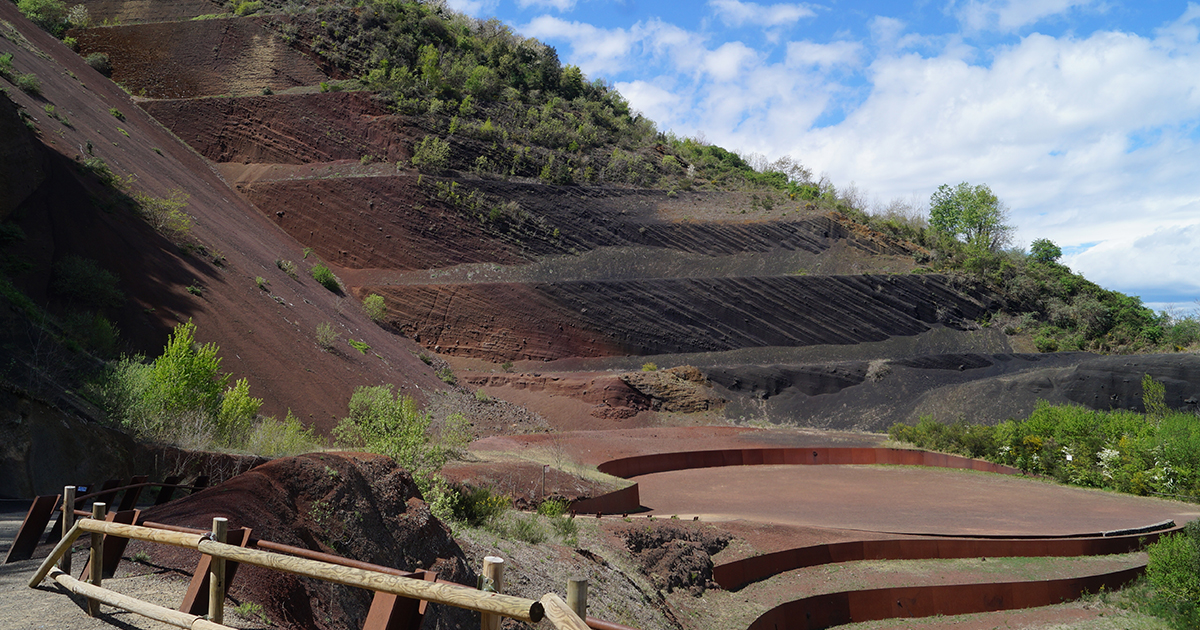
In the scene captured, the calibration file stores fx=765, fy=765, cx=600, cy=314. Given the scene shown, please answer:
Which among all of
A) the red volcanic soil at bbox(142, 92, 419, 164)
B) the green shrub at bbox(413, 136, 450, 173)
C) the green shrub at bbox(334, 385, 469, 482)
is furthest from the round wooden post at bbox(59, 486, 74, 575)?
the red volcanic soil at bbox(142, 92, 419, 164)

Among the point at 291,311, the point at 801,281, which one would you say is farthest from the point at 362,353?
the point at 801,281

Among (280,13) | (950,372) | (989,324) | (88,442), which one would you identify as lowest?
(88,442)

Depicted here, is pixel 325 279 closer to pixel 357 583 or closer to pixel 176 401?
pixel 176 401

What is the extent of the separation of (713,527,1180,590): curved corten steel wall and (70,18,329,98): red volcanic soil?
36719 mm

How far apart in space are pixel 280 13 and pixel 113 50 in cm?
836

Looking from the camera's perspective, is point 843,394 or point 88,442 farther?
point 843,394

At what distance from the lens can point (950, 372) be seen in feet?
105

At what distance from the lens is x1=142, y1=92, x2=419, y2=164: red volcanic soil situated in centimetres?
3712

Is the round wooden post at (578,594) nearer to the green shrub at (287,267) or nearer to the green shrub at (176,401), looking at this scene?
the green shrub at (176,401)

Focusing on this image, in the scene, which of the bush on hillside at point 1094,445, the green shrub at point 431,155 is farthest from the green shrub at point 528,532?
the green shrub at point 431,155

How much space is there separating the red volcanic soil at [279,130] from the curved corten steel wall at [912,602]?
32096mm

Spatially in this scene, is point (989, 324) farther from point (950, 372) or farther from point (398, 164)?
point (398, 164)

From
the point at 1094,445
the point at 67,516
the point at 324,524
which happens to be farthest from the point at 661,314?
the point at 67,516

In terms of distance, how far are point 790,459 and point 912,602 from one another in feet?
43.5
